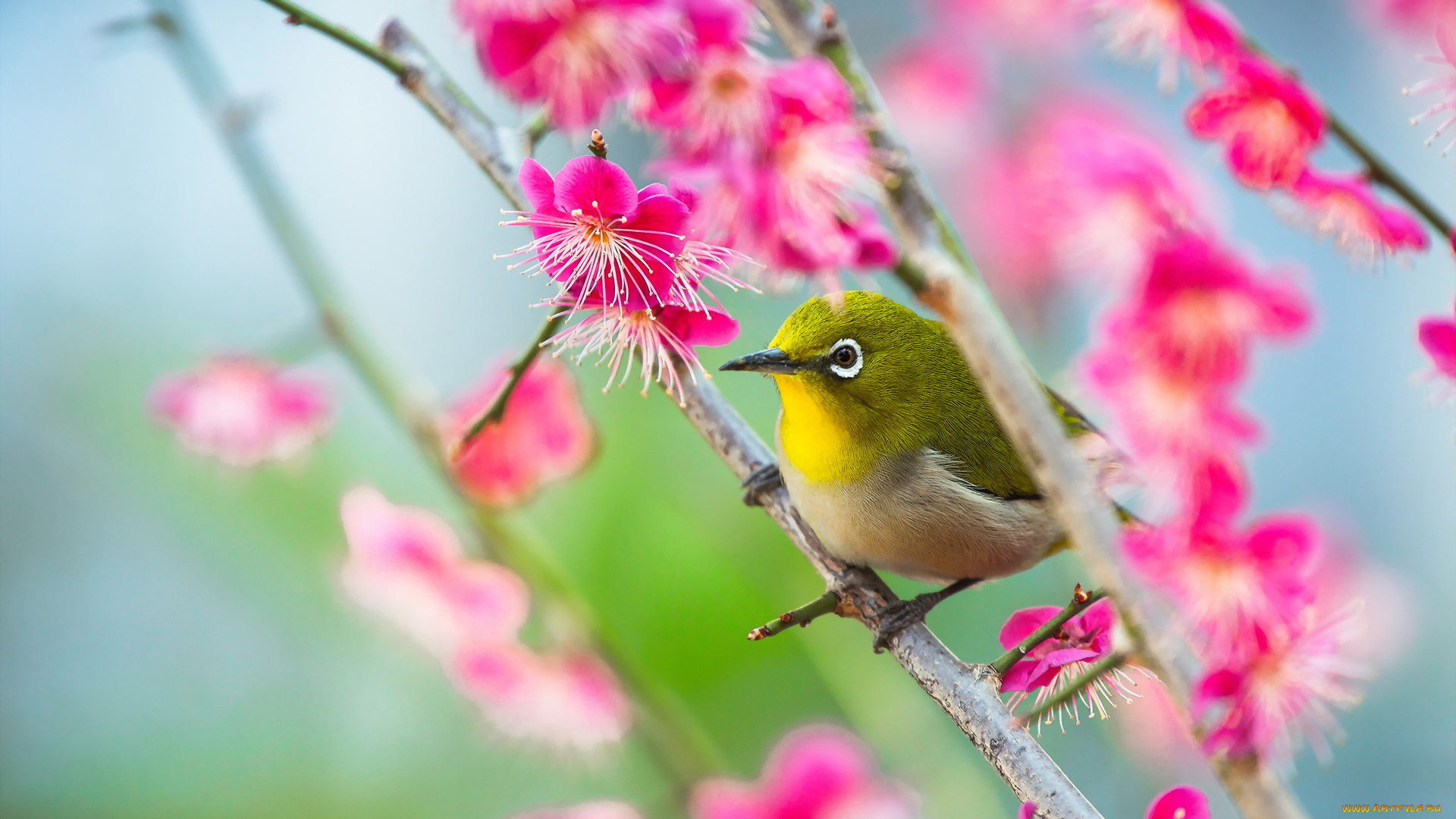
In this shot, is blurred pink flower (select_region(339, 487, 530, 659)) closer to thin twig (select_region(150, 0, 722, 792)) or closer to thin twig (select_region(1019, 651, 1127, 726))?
thin twig (select_region(150, 0, 722, 792))

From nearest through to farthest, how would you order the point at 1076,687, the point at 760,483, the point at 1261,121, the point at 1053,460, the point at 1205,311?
the point at 1053,460, the point at 1076,687, the point at 1261,121, the point at 1205,311, the point at 760,483

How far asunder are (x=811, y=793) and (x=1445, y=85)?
910 millimetres

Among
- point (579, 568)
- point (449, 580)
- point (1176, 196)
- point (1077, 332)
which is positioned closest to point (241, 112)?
point (449, 580)

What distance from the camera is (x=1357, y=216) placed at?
0.88 meters

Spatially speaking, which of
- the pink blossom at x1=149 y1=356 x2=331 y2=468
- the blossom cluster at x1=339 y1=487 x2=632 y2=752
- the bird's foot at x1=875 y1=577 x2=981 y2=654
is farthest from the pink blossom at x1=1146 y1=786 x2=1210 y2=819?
the pink blossom at x1=149 y1=356 x2=331 y2=468

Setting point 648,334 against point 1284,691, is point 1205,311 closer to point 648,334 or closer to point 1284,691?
point 1284,691

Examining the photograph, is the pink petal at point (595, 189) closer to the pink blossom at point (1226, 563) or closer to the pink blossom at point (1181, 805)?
the pink blossom at point (1226, 563)

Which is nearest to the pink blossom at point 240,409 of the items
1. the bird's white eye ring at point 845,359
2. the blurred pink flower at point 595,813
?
the blurred pink flower at point 595,813

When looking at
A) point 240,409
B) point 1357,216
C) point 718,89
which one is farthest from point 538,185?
point 240,409

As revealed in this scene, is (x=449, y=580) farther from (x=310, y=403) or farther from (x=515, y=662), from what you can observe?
(x=310, y=403)

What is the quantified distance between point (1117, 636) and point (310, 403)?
1342 mm

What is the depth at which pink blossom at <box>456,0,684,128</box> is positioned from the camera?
2.51 feet

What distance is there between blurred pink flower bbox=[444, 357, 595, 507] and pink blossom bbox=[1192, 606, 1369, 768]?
1023mm

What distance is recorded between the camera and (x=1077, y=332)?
8.46 ft
